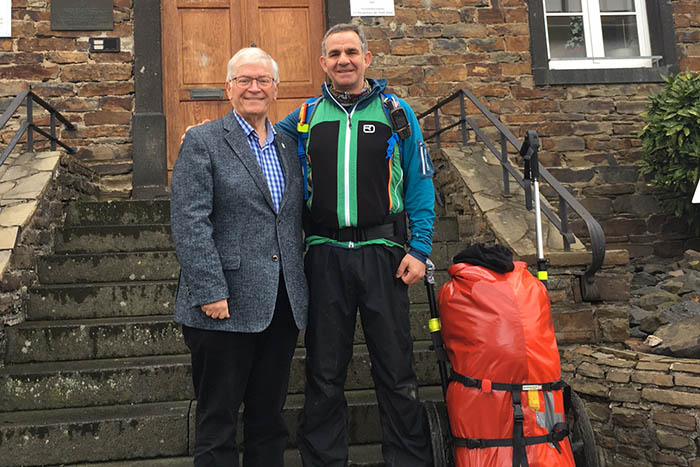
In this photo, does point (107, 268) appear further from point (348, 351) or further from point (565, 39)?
point (565, 39)

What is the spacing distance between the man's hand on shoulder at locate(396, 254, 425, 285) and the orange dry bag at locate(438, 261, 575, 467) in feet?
0.68

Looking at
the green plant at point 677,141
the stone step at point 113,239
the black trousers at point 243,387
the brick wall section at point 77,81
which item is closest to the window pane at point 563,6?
the green plant at point 677,141

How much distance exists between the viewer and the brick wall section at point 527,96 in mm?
5711

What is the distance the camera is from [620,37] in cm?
616

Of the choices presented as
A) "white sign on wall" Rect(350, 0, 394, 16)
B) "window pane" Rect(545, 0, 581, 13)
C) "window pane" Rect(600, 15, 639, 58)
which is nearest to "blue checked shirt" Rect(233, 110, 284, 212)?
"white sign on wall" Rect(350, 0, 394, 16)

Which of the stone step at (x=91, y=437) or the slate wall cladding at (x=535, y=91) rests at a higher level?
the slate wall cladding at (x=535, y=91)

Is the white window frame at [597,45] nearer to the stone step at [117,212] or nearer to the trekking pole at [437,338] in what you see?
the stone step at [117,212]

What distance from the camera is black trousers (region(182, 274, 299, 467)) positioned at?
1.89m

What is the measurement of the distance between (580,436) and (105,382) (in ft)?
7.73

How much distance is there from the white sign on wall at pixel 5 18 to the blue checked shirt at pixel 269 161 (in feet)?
15.3

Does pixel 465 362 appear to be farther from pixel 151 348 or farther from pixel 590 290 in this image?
pixel 151 348

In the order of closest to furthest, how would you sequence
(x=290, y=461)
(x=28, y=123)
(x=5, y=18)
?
(x=290, y=461) < (x=28, y=123) < (x=5, y=18)

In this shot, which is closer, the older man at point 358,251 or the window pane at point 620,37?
the older man at point 358,251

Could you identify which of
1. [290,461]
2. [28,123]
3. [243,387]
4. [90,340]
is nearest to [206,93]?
[28,123]
